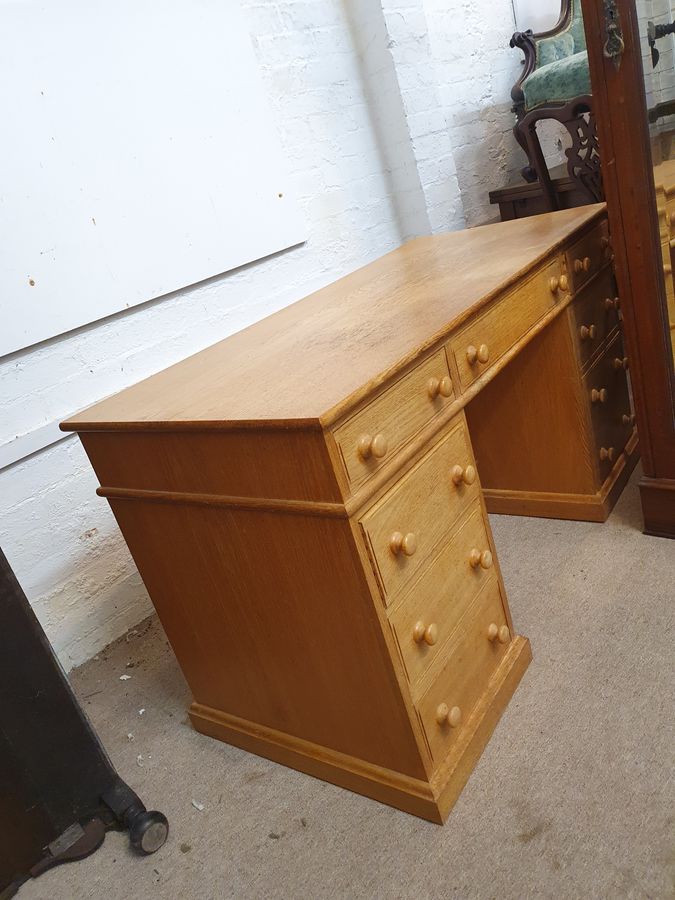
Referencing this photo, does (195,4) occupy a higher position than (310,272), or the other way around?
(195,4)

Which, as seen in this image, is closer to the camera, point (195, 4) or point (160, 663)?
point (160, 663)

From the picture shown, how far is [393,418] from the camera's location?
133 cm

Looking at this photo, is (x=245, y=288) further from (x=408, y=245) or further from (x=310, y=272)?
(x=408, y=245)

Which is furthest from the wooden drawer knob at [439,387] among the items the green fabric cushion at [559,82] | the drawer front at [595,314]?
the green fabric cushion at [559,82]

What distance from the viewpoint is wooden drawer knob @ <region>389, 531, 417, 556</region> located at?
134 centimetres

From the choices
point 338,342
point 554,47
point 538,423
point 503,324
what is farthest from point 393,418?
point 554,47

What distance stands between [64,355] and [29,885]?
146 centimetres

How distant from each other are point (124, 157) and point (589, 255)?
5.06 feet

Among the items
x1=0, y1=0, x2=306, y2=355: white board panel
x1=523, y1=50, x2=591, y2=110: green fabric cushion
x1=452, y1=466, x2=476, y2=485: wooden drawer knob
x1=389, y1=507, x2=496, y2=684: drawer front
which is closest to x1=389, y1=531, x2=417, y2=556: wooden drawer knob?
x1=389, y1=507, x2=496, y2=684: drawer front

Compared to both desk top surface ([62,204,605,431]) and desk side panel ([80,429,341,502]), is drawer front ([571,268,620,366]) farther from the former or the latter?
desk side panel ([80,429,341,502])

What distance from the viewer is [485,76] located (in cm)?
385

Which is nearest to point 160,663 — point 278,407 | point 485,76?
point 278,407

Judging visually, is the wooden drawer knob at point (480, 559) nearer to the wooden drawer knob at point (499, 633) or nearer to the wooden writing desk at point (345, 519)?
the wooden writing desk at point (345, 519)

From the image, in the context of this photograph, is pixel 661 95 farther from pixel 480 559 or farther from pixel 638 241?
pixel 480 559
